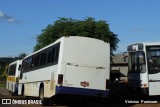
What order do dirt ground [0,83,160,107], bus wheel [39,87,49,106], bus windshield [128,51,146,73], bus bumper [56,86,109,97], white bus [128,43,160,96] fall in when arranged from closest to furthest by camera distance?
1. bus bumper [56,86,109,97]
2. dirt ground [0,83,160,107]
3. bus wheel [39,87,49,106]
4. white bus [128,43,160,96]
5. bus windshield [128,51,146,73]

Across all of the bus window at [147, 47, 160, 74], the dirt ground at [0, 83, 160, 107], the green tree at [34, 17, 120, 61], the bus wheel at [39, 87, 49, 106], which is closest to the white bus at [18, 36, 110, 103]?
the dirt ground at [0, 83, 160, 107]

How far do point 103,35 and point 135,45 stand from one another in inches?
937

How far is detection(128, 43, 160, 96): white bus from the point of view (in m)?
23.1

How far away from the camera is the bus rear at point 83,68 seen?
62.1ft

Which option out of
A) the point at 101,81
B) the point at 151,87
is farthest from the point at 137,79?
the point at 101,81

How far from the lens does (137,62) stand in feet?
82.1

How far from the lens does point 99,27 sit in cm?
4916

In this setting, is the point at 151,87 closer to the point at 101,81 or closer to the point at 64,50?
the point at 101,81

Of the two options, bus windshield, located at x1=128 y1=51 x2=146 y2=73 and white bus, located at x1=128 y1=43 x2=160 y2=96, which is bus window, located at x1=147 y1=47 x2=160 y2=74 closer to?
white bus, located at x1=128 y1=43 x2=160 y2=96

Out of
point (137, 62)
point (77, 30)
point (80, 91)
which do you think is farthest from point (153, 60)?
point (77, 30)

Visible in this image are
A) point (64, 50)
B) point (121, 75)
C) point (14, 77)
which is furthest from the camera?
point (121, 75)

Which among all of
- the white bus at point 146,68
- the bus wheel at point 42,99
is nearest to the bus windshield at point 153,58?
the white bus at point 146,68

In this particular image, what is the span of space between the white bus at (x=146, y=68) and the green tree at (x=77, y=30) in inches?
920

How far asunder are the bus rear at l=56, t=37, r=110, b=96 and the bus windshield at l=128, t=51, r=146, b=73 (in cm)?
492
